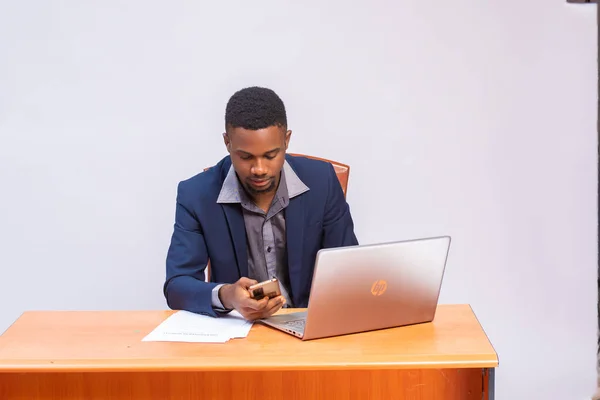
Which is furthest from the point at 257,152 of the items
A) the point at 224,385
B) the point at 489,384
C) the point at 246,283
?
the point at 489,384

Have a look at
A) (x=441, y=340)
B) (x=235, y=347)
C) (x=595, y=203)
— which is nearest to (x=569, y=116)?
(x=595, y=203)

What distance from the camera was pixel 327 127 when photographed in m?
3.05

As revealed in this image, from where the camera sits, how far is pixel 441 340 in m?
1.61

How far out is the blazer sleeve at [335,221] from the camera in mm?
2260

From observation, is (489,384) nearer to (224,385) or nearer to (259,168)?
(224,385)

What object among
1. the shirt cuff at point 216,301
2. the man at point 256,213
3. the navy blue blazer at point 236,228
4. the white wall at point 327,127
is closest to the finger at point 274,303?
the shirt cuff at point 216,301

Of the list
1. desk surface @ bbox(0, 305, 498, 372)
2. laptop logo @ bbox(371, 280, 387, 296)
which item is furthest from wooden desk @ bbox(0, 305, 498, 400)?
laptop logo @ bbox(371, 280, 387, 296)

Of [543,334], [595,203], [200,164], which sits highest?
[200,164]

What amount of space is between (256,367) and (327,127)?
1.71 m

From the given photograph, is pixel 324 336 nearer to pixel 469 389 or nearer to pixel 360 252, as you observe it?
pixel 360 252

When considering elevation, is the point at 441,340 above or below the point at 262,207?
below

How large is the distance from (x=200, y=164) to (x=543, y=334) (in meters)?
1.62

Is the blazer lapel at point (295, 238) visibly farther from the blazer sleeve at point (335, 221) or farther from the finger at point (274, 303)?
the finger at point (274, 303)

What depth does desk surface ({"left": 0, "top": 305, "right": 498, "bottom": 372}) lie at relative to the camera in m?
1.48
